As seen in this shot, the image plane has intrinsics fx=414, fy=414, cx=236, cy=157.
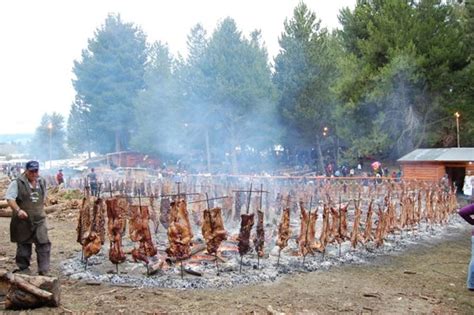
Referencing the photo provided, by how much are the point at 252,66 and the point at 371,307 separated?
Answer: 31.0m

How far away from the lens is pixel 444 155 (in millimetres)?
24047

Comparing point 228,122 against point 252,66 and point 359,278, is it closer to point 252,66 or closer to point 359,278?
point 252,66

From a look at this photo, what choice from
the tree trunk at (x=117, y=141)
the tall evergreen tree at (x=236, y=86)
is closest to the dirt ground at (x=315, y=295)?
the tall evergreen tree at (x=236, y=86)

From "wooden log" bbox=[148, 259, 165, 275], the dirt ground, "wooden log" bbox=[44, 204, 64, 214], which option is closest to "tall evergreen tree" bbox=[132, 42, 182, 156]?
"wooden log" bbox=[44, 204, 64, 214]

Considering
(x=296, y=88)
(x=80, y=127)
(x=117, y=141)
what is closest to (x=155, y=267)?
(x=296, y=88)

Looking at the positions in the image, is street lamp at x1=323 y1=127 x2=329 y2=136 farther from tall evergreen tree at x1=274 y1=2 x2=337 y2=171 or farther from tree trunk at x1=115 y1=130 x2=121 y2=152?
tree trunk at x1=115 y1=130 x2=121 y2=152

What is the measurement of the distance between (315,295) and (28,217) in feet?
16.8

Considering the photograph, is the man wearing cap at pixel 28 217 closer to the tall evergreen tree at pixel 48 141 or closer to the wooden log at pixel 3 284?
the wooden log at pixel 3 284

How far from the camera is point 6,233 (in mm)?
12664

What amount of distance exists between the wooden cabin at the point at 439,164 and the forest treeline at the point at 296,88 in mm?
5853

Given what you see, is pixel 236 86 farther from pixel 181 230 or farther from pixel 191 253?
pixel 181 230

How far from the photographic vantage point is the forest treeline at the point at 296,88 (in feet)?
101

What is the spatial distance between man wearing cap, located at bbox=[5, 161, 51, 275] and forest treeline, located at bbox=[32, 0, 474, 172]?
2750 centimetres

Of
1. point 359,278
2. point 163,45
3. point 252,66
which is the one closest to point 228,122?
point 252,66
